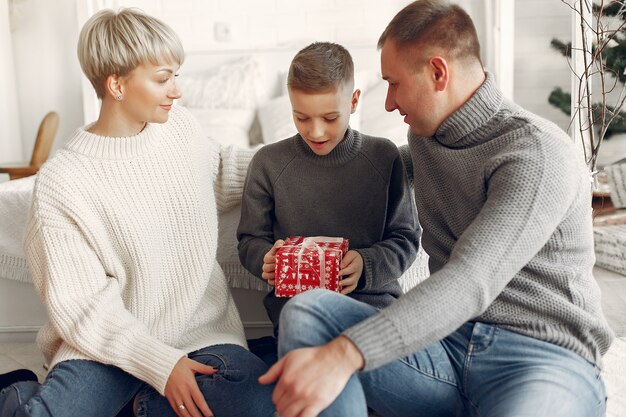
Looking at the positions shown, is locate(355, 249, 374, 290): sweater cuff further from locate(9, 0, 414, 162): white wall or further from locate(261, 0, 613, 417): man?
locate(9, 0, 414, 162): white wall

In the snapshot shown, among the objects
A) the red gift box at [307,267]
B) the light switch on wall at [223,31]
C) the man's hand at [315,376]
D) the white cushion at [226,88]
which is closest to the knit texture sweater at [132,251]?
the red gift box at [307,267]

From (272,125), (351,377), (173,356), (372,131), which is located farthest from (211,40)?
(351,377)

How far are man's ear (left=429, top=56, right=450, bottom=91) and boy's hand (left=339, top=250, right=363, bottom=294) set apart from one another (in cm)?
44

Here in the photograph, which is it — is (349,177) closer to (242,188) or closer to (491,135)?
(242,188)

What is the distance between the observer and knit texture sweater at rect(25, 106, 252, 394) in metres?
1.50

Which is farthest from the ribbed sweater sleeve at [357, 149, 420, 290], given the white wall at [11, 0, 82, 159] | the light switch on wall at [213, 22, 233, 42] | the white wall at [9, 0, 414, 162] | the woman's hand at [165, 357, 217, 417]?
the white wall at [11, 0, 82, 159]

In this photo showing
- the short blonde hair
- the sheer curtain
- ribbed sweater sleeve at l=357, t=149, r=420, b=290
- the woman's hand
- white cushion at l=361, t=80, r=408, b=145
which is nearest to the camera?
the woman's hand

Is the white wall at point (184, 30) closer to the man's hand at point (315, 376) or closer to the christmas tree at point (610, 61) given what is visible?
the christmas tree at point (610, 61)

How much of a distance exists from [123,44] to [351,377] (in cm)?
Answer: 89

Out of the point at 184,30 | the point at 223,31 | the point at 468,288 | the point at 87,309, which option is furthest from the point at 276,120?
the point at 468,288

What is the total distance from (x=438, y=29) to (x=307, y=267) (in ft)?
1.77

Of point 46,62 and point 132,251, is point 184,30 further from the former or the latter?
point 132,251

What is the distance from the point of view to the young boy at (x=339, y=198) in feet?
5.47

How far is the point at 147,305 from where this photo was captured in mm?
1623
